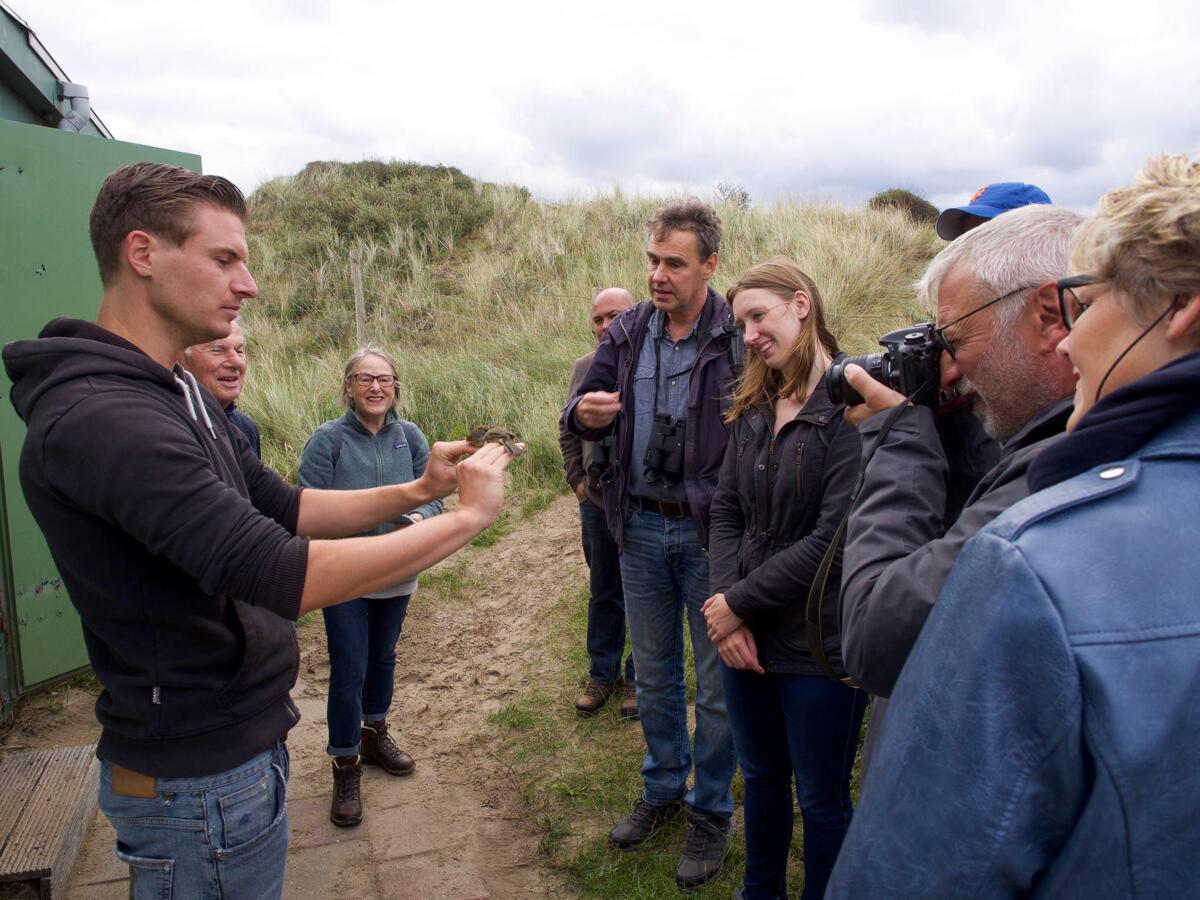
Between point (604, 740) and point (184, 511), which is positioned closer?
point (184, 511)

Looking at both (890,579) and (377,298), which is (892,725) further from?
(377,298)

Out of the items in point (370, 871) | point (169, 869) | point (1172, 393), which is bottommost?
point (370, 871)

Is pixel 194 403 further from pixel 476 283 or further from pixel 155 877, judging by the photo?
pixel 476 283

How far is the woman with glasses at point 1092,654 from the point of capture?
0.87 m

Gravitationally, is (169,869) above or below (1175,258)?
below

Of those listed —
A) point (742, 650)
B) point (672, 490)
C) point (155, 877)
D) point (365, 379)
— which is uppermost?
point (365, 379)

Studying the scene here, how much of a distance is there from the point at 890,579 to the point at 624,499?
2.05 metres

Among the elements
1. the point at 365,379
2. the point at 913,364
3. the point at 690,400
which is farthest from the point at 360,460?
the point at 913,364

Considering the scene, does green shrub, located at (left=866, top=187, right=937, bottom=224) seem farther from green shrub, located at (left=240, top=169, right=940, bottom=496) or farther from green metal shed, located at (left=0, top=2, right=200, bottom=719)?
green metal shed, located at (left=0, top=2, right=200, bottom=719)

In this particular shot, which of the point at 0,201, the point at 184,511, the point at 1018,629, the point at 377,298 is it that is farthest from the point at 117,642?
→ the point at 377,298

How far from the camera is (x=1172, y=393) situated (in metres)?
0.92

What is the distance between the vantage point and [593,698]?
15.3ft

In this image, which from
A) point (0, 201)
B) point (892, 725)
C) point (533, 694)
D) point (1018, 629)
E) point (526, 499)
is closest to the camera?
point (1018, 629)

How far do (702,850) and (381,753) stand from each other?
5.91 ft
